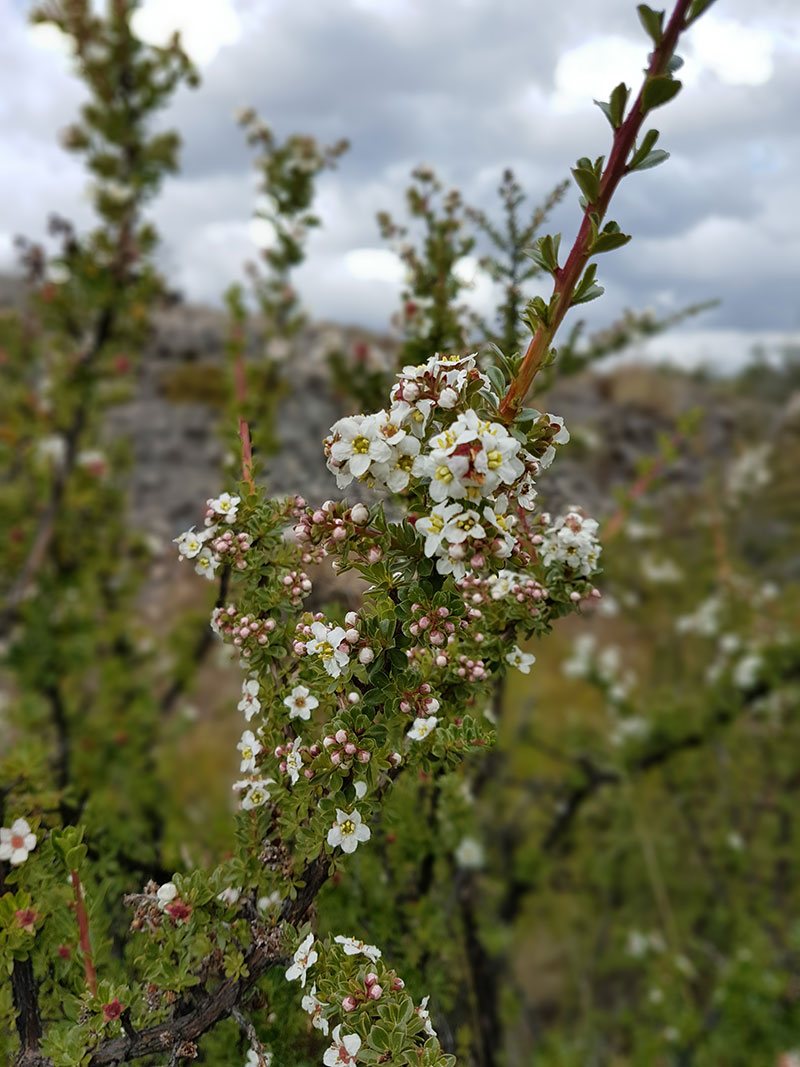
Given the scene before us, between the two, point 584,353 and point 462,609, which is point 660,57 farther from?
point 584,353

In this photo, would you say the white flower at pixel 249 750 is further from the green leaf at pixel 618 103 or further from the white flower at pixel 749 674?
the white flower at pixel 749 674

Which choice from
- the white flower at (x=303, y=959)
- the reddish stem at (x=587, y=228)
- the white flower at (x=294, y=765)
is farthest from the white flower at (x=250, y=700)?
the reddish stem at (x=587, y=228)

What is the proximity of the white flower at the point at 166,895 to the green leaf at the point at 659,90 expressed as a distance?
137cm

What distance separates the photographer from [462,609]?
111 centimetres

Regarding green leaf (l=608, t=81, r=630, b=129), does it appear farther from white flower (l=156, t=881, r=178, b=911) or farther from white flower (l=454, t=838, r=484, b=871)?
white flower (l=454, t=838, r=484, b=871)

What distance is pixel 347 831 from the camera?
3.65 ft

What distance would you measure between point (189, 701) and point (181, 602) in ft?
4.43

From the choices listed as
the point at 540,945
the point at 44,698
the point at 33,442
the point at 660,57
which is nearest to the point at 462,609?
the point at 660,57

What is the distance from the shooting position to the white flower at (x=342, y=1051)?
1039mm

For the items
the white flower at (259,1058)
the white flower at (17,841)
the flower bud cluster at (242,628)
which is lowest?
the white flower at (259,1058)

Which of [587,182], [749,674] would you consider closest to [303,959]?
[587,182]

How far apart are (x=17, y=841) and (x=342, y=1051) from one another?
63 centimetres

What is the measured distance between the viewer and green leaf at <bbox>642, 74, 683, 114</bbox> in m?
0.90

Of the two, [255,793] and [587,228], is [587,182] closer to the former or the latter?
[587,228]
